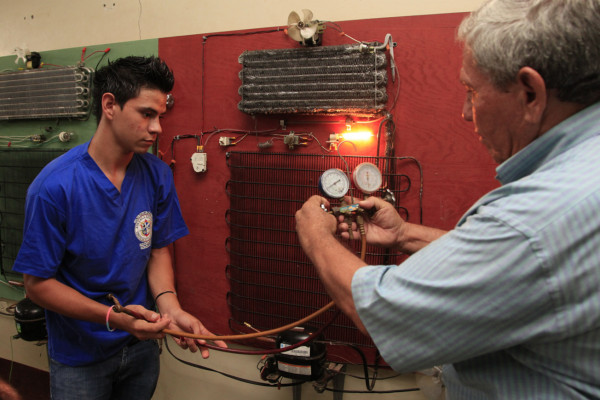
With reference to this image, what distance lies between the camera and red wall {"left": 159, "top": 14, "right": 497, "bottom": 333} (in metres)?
1.69

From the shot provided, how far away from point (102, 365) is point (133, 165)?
820 mm

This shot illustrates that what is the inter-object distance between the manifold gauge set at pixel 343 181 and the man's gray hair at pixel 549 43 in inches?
26.8

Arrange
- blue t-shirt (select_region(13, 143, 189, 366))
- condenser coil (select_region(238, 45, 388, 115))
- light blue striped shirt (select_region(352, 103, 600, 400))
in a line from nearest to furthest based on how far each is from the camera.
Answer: light blue striped shirt (select_region(352, 103, 600, 400)) < blue t-shirt (select_region(13, 143, 189, 366)) < condenser coil (select_region(238, 45, 388, 115))

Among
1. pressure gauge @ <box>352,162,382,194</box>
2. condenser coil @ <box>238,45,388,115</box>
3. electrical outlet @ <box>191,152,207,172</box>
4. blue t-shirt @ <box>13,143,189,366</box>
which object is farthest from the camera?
electrical outlet @ <box>191,152,207,172</box>

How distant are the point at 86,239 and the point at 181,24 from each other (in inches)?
57.8

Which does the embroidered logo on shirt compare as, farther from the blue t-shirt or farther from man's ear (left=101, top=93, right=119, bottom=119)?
man's ear (left=101, top=93, right=119, bottom=119)

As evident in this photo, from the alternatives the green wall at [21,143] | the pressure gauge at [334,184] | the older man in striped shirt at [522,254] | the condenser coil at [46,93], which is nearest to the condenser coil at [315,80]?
the pressure gauge at [334,184]

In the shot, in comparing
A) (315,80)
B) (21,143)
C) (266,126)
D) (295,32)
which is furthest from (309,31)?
(21,143)

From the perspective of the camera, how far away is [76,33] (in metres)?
2.45

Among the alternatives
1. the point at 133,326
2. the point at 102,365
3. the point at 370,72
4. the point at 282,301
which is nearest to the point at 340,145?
the point at 370,72

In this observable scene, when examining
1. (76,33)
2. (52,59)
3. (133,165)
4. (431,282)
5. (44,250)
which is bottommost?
(44,250)

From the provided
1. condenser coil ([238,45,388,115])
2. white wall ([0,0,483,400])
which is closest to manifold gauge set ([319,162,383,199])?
condenser coil ([238,45,388,115])

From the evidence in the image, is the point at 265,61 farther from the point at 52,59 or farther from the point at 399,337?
the point at 52,59

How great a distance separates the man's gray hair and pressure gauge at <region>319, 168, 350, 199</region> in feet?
2.21
